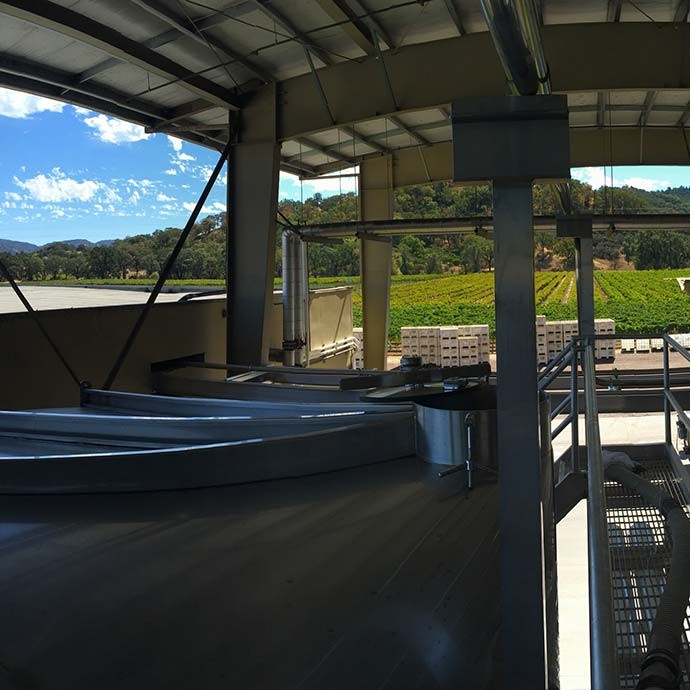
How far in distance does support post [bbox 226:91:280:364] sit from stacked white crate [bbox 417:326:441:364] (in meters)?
7.44

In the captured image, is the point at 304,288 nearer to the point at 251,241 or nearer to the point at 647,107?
the point at 251,241

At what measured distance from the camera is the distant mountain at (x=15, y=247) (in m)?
11.0

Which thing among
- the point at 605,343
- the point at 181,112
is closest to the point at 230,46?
the point at 181,112

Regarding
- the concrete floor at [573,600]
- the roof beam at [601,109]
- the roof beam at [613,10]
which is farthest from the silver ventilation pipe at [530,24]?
the roof beam at [601,109]

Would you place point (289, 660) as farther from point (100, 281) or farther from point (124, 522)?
point (100, 281)

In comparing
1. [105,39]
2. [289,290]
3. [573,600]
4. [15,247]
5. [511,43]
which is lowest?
[573,600]

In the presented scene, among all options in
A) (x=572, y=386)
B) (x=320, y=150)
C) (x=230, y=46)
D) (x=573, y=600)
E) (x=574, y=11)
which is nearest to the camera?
(x=572, y=386)

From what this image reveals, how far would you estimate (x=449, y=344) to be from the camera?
18.3 meters

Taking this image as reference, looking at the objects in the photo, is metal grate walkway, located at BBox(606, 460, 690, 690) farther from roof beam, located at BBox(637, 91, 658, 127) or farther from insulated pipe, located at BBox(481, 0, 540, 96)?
roof beam, located at BBox(637, 91, 658, 127)

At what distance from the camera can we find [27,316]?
8695mm

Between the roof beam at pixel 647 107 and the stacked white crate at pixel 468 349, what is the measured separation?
6227 mm

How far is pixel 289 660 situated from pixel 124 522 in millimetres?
1552

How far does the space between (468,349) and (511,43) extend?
16765mm

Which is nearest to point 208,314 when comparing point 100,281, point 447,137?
point 100,281
